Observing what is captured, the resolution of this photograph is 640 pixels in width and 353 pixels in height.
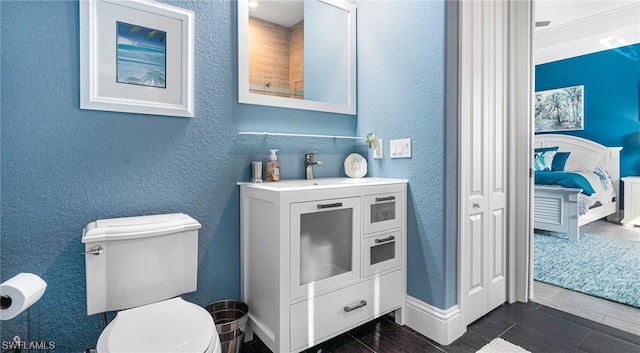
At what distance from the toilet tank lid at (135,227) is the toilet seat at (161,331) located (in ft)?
1.00

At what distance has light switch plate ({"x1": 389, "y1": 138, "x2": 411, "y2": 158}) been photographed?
2.00 meters

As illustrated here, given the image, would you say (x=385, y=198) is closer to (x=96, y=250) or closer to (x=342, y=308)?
(x=342, y=308)

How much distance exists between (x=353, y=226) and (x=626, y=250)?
11.2ft

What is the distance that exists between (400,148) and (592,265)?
2.32m

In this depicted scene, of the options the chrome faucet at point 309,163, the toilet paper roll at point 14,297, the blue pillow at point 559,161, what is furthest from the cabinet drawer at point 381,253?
the blue pillow at point 559,161

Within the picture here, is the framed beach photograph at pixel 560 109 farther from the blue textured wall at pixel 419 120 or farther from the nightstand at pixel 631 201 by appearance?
the blue textured wall at pixel 419 120

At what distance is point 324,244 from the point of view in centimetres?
172

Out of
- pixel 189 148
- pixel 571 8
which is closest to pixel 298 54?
pixel 189 148

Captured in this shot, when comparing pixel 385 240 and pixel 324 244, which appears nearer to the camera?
pixel 324 244

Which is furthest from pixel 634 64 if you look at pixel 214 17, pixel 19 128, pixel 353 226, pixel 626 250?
pixel 19 128

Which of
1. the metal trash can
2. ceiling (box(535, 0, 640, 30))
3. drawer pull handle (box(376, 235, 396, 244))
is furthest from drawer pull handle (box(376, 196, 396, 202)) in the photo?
ceiling (box(535, 0, 640, 30))

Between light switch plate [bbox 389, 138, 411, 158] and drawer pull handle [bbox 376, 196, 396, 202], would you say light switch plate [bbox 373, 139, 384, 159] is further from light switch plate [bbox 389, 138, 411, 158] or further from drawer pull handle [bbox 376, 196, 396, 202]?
drawer pull handle [bbox 376, 196, 396, 202]

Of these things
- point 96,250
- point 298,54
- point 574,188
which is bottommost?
point 96,250

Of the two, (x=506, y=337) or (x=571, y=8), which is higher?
(x=571, y=8)
